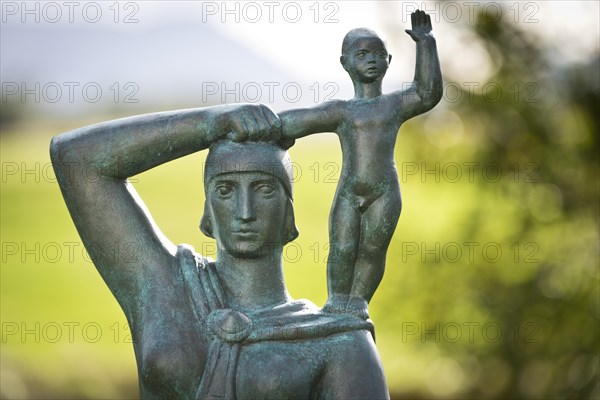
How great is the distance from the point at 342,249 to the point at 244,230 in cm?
41

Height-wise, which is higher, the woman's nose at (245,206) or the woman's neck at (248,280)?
the woman's nose at (245,206)

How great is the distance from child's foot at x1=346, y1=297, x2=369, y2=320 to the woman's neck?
30 centimetres

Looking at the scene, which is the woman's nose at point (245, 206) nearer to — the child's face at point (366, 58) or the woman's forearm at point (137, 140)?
the woman's forearm at point (137, 140)

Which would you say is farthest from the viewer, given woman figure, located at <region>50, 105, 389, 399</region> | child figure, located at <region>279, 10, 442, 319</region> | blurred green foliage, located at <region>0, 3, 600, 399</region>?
blurred green foliage, located at <region>0, 3, 600, 399</region>

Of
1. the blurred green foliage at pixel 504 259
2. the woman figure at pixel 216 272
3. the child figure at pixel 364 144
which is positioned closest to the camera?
the woman figure at pixel 216 272

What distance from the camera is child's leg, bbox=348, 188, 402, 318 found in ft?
14.0

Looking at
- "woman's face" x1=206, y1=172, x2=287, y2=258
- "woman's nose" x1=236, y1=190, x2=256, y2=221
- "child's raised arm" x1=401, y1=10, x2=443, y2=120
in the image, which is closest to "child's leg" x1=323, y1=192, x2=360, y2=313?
"woman's face" x1=206, y1=172, x2=287, y2=258

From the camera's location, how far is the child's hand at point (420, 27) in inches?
169

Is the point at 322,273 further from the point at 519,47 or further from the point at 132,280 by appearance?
the point at 132,280

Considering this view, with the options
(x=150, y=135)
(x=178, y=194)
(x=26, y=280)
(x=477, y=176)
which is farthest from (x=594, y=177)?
(x=150, y=135)

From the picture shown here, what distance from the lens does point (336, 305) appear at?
429 cm

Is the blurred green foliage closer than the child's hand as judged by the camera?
No

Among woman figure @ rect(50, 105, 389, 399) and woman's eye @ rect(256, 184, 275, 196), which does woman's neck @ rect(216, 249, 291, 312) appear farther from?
woman's eye @ rect(256, 184, 275, 196)

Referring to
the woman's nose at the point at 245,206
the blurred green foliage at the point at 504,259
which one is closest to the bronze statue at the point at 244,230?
the woman's nose at the point at 245,206
